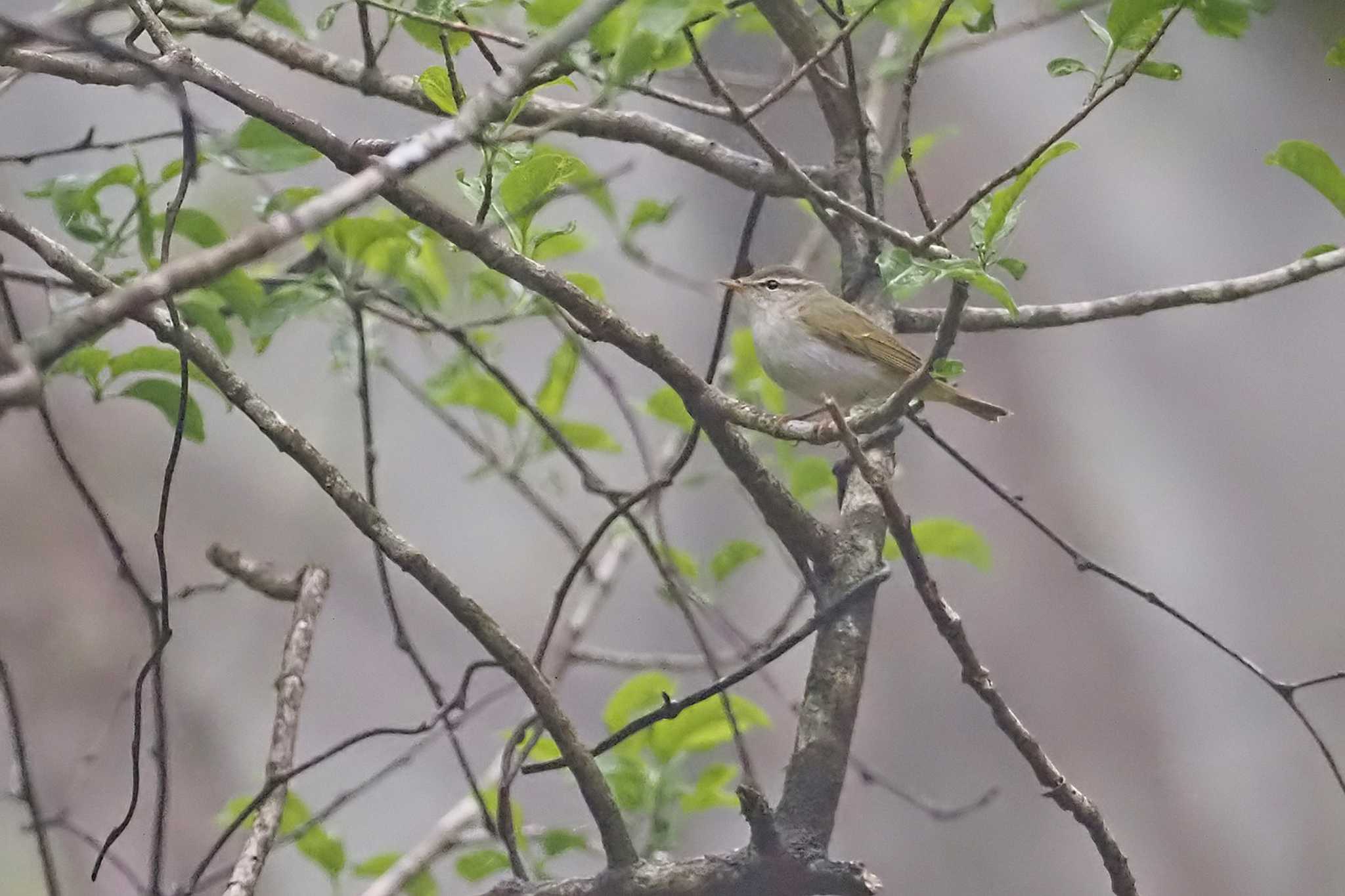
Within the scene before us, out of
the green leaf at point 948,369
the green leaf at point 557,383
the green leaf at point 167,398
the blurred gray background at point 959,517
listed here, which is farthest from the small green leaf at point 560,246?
the blurred gray background at point 959,517

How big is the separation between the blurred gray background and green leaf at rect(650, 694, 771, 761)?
973mm

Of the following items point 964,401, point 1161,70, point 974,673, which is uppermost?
point 964,401

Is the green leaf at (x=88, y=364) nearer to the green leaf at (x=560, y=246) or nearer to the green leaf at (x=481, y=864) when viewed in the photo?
the green leaf at (x=560, y=246)

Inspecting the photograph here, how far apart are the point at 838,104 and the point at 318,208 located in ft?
3.14

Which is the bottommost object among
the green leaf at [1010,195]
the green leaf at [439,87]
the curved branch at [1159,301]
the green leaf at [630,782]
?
the green leaf at [630,782]

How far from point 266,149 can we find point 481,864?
2.49 feet

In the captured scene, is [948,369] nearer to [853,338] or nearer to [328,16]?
[328,16]

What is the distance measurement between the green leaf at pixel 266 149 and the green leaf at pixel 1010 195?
584mm

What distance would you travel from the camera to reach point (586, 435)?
5.04 feet

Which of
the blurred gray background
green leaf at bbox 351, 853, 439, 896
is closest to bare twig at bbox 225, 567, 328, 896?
green leaf at bbox 351, 853, 439, 896

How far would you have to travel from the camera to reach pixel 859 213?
803 millimetres

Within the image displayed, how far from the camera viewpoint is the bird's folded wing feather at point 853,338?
1573mm

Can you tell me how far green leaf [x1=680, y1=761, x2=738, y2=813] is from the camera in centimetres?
130

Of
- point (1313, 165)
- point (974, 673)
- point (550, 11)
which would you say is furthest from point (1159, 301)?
point (550, 11)
